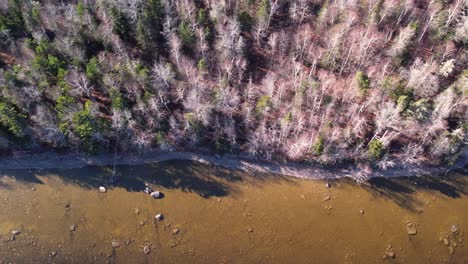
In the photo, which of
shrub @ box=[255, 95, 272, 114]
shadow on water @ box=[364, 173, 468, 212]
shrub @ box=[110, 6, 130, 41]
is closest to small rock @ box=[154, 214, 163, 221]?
shrub @ box=[255, 95, 272, 114]

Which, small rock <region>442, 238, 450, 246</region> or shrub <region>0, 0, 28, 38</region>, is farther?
shrub <region>0, 0, 28, 38</region>

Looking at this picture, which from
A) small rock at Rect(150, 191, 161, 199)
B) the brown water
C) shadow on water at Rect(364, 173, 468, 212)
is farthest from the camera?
shadow on water at Rect(364, 173, 468, 212)

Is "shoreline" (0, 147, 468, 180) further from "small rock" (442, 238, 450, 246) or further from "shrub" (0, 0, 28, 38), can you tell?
"shrub" (0, 0, 28, 38)

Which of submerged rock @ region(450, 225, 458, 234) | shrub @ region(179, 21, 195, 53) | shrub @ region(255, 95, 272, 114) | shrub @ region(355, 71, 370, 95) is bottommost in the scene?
submerged rock @ region(450, 225, 458, 234)

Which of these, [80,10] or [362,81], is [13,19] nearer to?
[80,10]

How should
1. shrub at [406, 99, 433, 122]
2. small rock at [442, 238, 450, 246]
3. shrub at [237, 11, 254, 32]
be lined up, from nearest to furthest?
small rock at [442, 238, 450, 246] < shrub at [406, 99, 433, 122] < shrub at [237, 11, 254, 32]

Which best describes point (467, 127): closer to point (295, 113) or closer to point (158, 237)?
point (295, 113)
